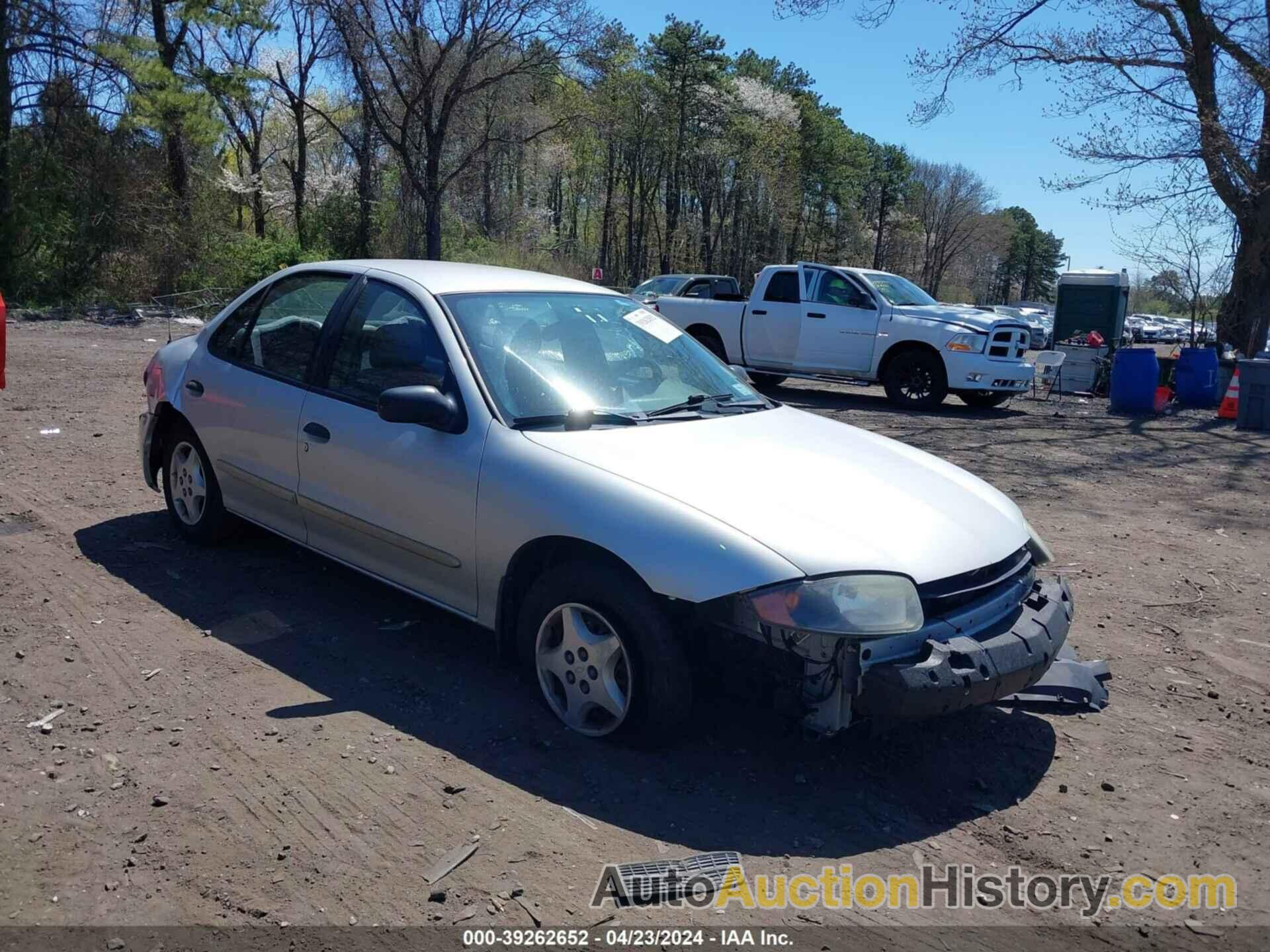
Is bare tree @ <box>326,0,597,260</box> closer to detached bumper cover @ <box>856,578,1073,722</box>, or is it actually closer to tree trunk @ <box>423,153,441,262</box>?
tree trunk @ <box>423,153,441,262</box>

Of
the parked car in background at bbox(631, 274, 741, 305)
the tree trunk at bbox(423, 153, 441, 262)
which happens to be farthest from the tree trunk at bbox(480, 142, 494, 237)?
the parked car in background at bbox(631, 274, 741, 305)

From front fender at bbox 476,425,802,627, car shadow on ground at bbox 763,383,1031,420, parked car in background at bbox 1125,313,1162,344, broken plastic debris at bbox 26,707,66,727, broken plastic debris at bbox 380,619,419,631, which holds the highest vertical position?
parked car in background at bbox 1125,313,1162,344

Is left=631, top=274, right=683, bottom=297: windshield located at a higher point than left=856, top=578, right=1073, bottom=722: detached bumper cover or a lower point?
higher

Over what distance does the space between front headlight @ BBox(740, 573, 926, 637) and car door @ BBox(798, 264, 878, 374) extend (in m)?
11.7

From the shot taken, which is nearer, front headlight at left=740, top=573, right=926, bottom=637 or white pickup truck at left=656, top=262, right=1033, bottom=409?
front headlight at left=740, top=573, right=926, bottom=637

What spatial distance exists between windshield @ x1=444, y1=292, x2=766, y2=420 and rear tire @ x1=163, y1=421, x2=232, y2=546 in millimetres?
1972

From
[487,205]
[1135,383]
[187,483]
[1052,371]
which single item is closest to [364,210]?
[487,205]

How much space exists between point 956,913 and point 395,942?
1.52 metres

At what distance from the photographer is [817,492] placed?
3703 millimetres

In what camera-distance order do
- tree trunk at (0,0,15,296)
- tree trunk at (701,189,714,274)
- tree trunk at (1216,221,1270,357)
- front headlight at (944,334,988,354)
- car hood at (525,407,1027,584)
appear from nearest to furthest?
car hood at (525,407,1027,584)
front headlight at (944,334,988,354)
tree trunk at (1216,221,1270,357)
tree trunk at (0,0,15,296)
tree trunk at (701,189,714,274)

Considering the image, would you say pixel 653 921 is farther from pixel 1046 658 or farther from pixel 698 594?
pixel 1046 658

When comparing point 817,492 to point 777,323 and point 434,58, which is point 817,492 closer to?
point 777,323

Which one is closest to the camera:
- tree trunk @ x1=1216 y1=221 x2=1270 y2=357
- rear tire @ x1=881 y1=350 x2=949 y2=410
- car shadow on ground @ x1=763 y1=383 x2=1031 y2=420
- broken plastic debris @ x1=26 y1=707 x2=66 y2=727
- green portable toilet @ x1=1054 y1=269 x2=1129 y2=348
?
broken plastic debris @ x1=26 y1=707 x2=66 y2=727

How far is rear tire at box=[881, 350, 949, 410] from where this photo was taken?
1416cm
